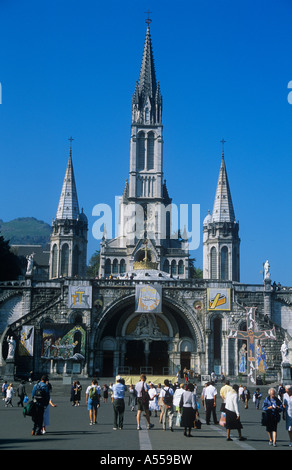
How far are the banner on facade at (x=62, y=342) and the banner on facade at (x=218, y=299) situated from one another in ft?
37.2

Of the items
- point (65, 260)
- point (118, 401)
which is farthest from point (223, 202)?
point (118, 401)

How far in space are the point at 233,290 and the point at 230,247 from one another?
26192 millimetres

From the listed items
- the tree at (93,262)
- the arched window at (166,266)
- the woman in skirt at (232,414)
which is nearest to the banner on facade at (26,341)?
the arched window at (166,266)

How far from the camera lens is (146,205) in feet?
325

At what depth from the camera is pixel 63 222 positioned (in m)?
89.4

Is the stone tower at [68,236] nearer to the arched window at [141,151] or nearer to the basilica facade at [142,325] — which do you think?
the arched window at [141,151]

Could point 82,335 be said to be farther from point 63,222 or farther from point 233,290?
point 63,222

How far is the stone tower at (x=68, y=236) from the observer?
88.8m

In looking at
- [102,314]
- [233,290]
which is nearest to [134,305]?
[102,314]

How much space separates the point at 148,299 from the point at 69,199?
3444 centimetres

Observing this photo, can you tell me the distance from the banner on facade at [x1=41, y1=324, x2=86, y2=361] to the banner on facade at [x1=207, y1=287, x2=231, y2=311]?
11351mm

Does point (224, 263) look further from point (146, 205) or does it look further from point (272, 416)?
point (272, 416)

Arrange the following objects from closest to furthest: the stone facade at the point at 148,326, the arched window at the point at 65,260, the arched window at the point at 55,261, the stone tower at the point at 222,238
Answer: the stone facade at the point at 148,326, the stone tower at the point at 222,238, the arched window at the point at 65,260, the arched window at the point at 55,261

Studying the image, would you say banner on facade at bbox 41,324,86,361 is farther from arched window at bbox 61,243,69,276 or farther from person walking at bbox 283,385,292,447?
person walking at bbox 283,385,292,447
